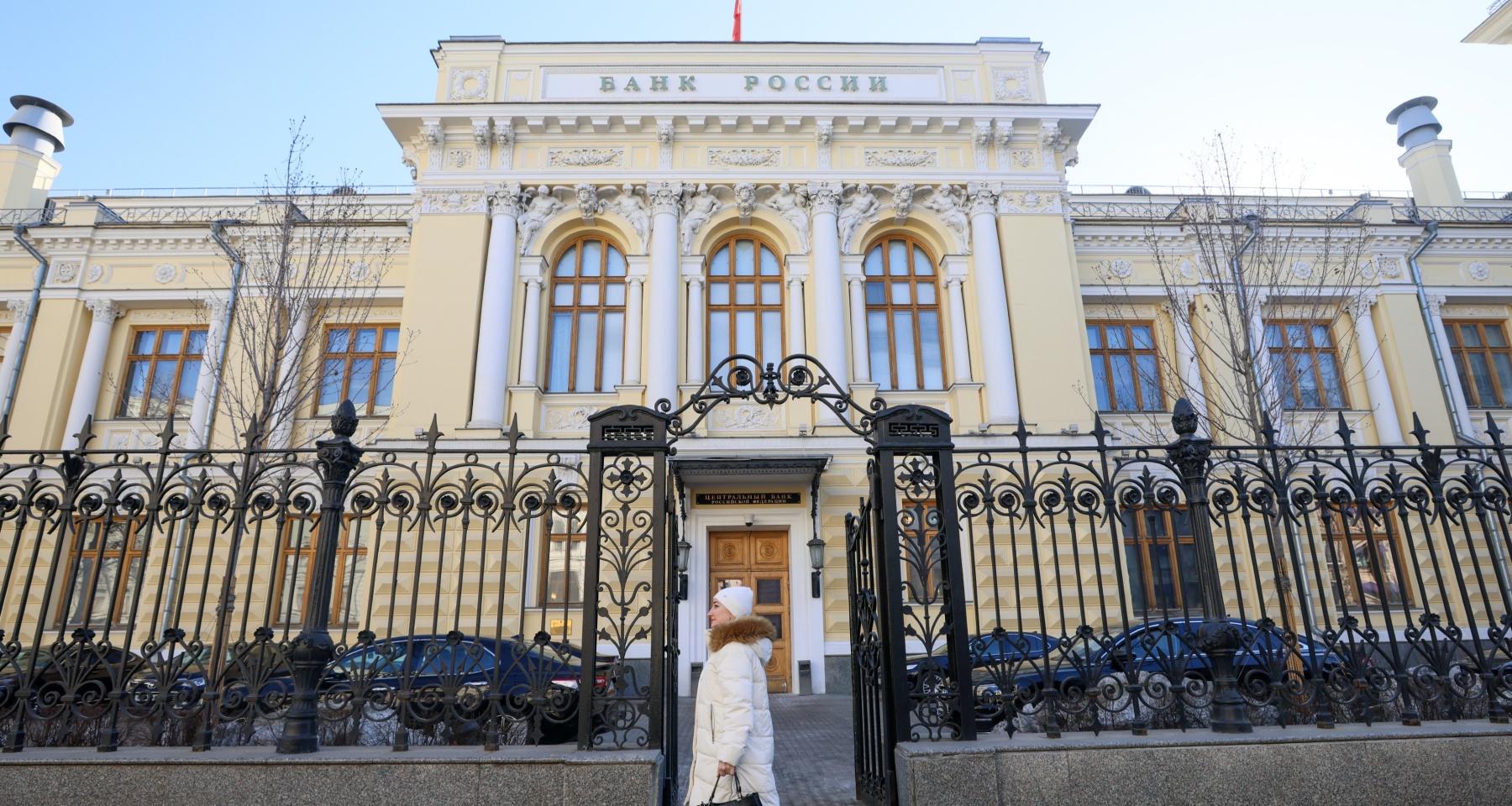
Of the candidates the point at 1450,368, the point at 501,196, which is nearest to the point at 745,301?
the point at 501,196

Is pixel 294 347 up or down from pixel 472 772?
up

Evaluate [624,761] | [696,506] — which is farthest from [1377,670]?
[696,506]

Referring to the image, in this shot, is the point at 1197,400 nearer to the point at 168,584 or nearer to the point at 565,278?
the point at 565,278

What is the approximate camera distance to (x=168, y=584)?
15.2 metres

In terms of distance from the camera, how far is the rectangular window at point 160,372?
680 inches

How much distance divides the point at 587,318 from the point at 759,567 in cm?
588

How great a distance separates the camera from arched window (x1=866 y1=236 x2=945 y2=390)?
16047 millimetres

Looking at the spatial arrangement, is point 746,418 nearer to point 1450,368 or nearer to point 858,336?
point 858,336

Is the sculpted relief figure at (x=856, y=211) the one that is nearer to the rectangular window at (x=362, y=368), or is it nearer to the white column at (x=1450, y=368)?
the rectangular window at (x=362, y=368)

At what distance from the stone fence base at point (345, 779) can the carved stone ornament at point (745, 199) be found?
43.5 ft

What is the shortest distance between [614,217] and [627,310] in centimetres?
205

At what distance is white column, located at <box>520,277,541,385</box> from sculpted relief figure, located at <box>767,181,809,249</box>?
5.01m

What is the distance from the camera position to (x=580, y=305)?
53.5ft

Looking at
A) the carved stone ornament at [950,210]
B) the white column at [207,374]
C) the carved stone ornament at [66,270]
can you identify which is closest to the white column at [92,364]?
the carved stone ornament at [66,270]
